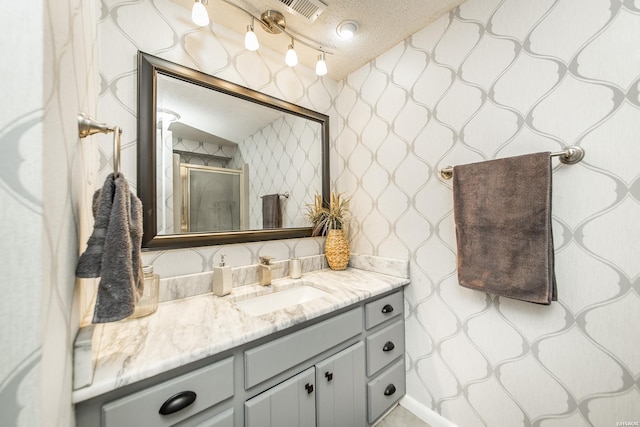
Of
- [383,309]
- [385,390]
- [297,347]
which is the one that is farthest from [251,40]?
[385,390]

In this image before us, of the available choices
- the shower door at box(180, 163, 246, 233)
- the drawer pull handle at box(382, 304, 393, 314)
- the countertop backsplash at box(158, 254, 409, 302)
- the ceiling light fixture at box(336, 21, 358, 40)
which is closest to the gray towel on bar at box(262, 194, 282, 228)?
the shower door at box(180, 163, 246, 233)

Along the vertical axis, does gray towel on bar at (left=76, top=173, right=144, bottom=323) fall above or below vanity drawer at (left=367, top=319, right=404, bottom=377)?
above

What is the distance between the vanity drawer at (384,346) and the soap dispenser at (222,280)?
73 centimetres

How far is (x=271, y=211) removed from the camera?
1.45 m

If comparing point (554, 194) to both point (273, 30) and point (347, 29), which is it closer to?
point (347, 29)

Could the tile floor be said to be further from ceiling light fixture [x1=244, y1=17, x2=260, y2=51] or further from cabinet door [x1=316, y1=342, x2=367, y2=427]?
ceiling light fixture [x1=244, y1=17, x2=260, y2=51]

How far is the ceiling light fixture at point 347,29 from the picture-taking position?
4.13ft

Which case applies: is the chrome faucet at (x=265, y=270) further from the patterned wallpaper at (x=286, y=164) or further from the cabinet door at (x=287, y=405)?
the cabinet door at (x=287, y=405)

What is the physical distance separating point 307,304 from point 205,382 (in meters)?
0.44

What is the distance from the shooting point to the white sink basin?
1.20m

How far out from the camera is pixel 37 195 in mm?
352

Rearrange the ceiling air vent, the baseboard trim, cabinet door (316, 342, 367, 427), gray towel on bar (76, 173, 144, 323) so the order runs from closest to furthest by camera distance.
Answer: gray towel on bar (76, 173, 144, 323) < cabinet door (316, 342, 367, 427) < the ceiling air vent < the baseboard trim

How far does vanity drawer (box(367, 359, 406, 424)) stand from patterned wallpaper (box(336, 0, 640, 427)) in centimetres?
8

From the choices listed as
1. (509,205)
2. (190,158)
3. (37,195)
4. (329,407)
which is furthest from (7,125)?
(509,205)
